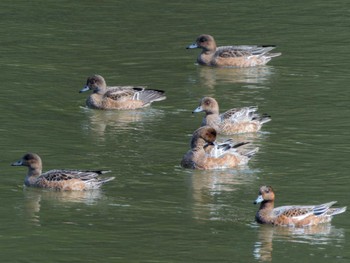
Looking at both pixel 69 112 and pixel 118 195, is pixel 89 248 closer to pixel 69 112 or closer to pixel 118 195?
pixel 118 195

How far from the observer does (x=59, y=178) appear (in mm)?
22641

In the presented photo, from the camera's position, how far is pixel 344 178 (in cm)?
2300

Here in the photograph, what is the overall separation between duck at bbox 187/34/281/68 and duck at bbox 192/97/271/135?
5990 mm

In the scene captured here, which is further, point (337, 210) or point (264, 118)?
point (264, 118)

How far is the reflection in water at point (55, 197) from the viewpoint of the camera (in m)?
21.9

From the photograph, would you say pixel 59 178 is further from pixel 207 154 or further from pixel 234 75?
pixel 234 75

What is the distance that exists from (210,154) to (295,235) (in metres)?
4.12

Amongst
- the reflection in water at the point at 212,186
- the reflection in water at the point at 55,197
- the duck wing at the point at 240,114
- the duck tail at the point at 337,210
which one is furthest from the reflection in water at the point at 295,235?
the duck wing at the point at 240,114

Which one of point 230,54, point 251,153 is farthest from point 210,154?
point 230,54

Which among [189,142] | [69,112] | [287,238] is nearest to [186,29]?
[69,112]

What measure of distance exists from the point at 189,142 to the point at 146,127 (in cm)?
177

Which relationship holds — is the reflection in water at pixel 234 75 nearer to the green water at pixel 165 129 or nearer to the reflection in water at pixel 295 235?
the green water at pixel 165 129

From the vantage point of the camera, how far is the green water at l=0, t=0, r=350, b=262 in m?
19.9

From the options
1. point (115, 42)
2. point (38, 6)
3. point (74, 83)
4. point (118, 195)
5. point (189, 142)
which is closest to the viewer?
point (118, 195)
